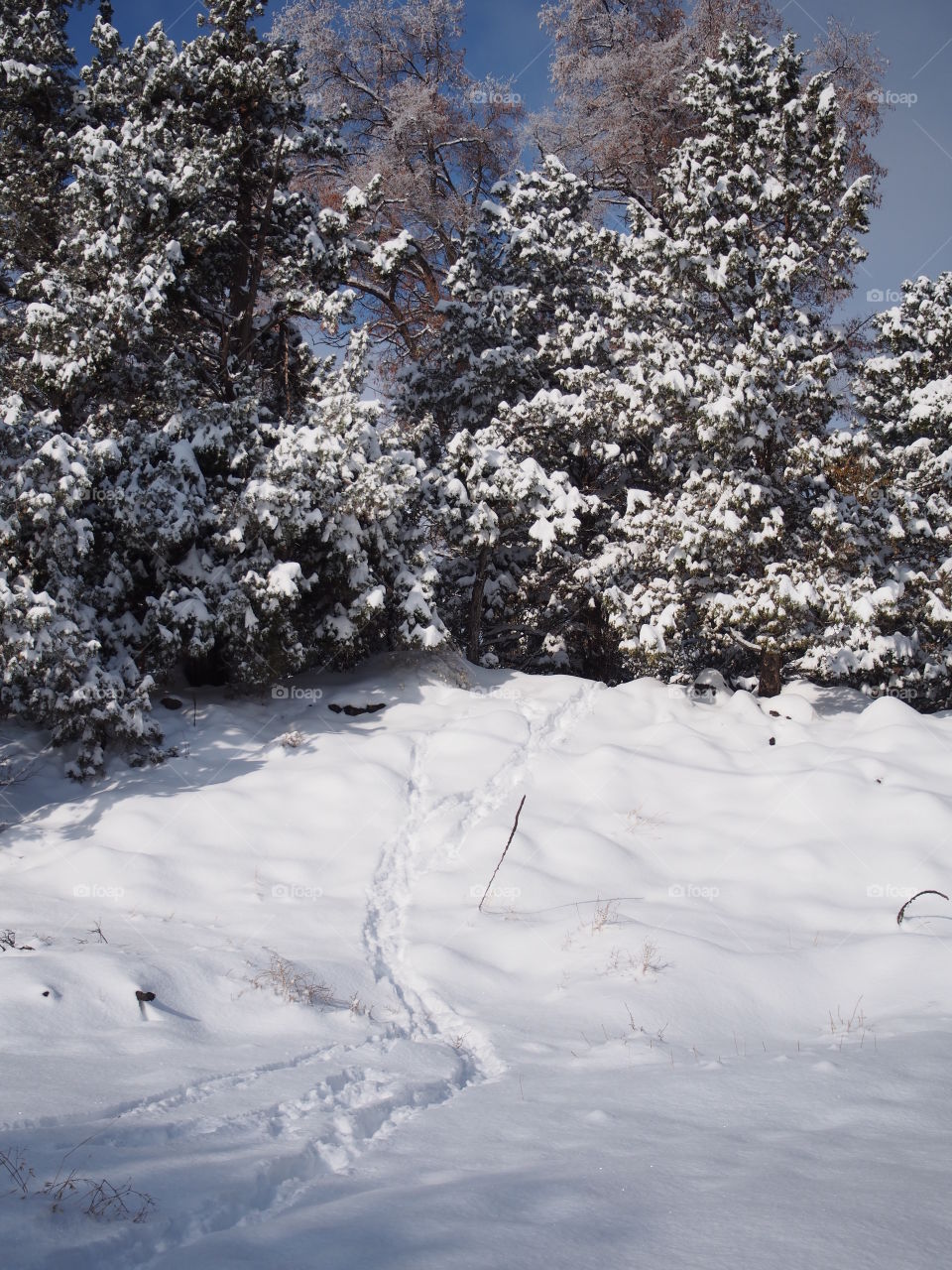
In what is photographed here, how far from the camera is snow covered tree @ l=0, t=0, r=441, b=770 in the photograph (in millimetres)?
11867

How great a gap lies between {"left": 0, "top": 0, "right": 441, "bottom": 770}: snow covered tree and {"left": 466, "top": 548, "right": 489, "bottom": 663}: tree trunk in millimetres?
2655

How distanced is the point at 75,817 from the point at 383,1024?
6.37 meters

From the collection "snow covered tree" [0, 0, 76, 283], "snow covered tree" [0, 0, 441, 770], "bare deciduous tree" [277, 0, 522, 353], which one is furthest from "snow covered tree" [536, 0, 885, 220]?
"snow covered tree" [0, 0, 76, 283]

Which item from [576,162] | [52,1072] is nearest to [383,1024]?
[52,1072]

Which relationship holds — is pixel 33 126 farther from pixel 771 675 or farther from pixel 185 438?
pixel 771 675

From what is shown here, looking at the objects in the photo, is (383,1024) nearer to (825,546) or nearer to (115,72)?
(825,546)

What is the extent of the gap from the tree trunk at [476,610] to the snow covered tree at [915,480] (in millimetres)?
7438

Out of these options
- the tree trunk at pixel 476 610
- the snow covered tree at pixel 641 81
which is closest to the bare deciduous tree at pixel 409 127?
the snow covered tree at pixel 641 81

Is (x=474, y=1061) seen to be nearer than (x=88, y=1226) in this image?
No

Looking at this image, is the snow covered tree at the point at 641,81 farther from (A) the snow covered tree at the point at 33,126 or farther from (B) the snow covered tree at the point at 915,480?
(A) the snow covered tree at the point at 33,126

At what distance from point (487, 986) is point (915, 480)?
12.5 metres

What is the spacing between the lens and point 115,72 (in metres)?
14.7

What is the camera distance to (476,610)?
60.1 ft

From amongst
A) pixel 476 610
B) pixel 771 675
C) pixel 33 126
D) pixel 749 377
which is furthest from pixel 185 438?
pixel 771 675
